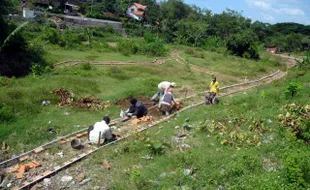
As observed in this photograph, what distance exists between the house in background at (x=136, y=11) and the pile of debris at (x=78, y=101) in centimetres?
5860

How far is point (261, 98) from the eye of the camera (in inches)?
503

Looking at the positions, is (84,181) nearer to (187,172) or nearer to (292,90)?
(187,172)

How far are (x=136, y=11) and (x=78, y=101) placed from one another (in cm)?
6165

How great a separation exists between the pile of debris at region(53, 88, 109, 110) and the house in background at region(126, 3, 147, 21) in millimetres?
58605

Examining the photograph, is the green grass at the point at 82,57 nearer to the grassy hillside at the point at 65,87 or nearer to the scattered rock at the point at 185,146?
the grassy hillside at the point at 65,87

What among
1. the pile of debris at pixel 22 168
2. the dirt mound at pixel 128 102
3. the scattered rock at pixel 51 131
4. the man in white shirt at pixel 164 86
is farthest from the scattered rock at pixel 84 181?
the dirt mound at pixel 128 102

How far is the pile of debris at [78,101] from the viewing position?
12914 mm

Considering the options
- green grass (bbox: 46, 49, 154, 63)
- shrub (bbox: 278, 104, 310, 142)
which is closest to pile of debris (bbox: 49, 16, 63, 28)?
green grass (bbox: 46, 49, 154, 63)

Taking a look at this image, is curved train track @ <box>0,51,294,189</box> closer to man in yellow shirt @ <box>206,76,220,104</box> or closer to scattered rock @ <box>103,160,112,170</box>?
scattered rock @ <box>103,160,112,170</box>

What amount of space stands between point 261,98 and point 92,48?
2232 centimetres

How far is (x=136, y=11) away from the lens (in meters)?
71.8

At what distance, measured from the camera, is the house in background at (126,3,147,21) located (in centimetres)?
7031

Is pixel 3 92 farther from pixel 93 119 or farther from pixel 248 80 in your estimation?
pixel 248 80

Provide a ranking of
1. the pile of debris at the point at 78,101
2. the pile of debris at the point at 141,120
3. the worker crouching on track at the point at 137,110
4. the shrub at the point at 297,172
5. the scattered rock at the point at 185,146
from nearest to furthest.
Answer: the shrub at the point at 297,172 < the scattered rock at the point at 185,146 < the pile of debris at the point at 141,120 < the worker crouching on track at the point at 137,110 < the pile of debris at the point at 78,101
